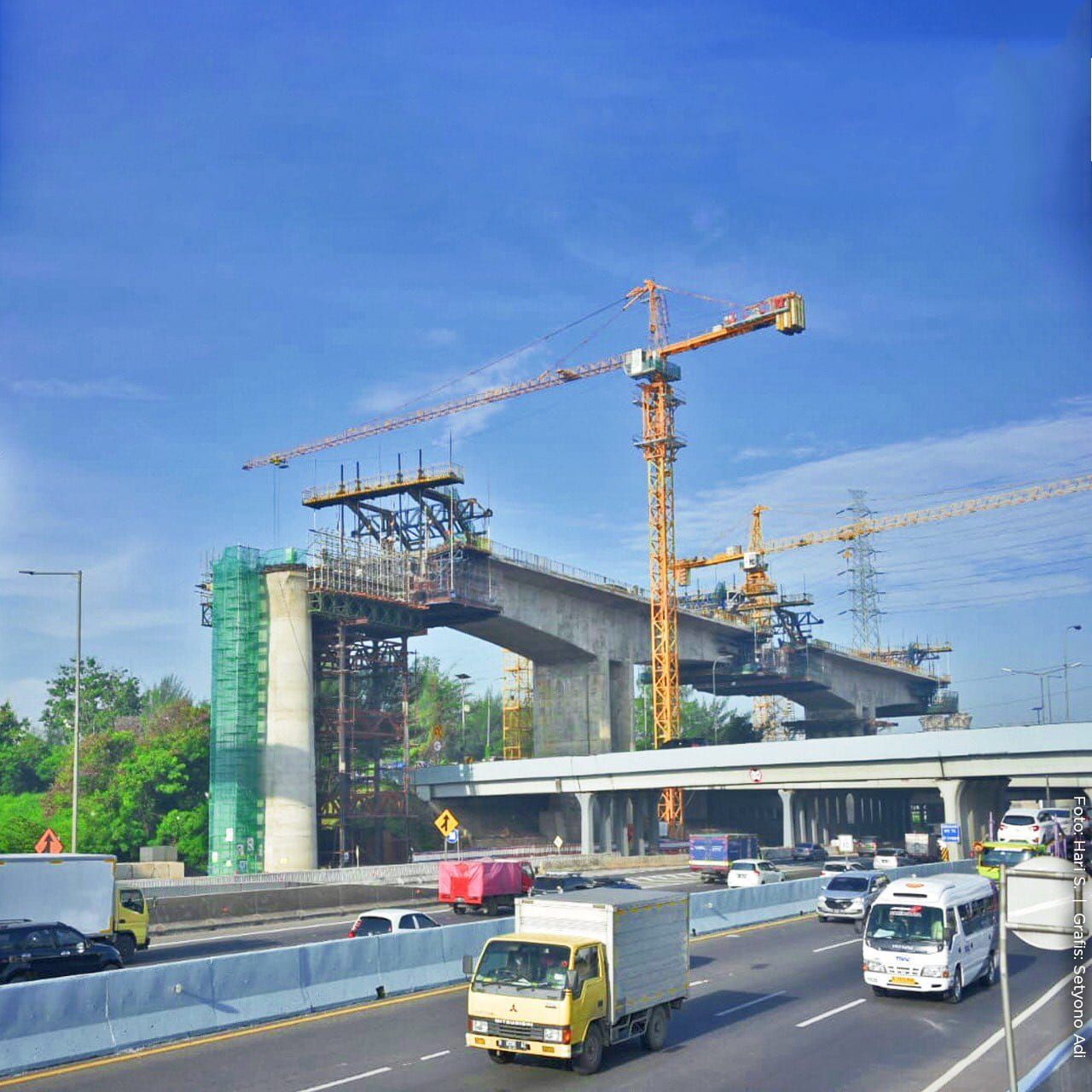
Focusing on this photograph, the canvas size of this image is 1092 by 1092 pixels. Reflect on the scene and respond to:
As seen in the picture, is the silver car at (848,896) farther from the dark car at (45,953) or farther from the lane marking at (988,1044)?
the dark car at (45,953)

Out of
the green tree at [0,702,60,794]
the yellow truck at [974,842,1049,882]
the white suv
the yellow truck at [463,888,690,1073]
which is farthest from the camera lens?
the green tree at [0,702,60,794]

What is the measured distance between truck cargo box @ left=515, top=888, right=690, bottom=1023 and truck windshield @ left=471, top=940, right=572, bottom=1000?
0.70 metres

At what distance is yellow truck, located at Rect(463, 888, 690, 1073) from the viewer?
1891cm

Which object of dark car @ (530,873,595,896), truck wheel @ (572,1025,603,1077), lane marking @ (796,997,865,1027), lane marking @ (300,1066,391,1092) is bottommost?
dark car @ (530,873,595,896)

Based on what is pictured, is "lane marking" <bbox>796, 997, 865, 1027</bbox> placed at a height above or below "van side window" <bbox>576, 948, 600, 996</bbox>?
below

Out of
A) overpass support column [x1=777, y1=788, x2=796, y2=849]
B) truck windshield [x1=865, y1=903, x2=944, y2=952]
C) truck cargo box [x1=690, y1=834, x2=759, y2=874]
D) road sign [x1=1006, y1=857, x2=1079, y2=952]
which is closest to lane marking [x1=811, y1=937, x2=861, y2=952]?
truck windshield [x1=865, y1=903, x2=944, y2=952]

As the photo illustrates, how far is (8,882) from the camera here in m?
32.9

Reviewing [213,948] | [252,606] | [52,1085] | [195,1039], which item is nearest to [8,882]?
[213,948]

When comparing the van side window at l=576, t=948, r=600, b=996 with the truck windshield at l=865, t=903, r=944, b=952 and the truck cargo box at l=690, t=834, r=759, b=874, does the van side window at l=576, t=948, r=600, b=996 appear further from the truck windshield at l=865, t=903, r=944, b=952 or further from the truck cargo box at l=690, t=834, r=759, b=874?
the truck cargo box at l=690, t=834, r=759, b=874

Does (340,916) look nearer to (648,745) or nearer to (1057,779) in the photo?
(1057,779)

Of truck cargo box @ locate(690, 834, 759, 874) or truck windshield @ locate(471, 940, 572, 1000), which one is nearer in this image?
truck windshield @ locate(471, 940, 572, 1000)

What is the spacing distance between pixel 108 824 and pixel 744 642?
6575cm

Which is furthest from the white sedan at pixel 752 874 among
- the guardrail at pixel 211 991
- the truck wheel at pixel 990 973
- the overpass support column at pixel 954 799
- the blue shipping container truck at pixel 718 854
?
the guardrail at pixel 211 991

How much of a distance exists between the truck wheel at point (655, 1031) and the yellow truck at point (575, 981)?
2 cm
